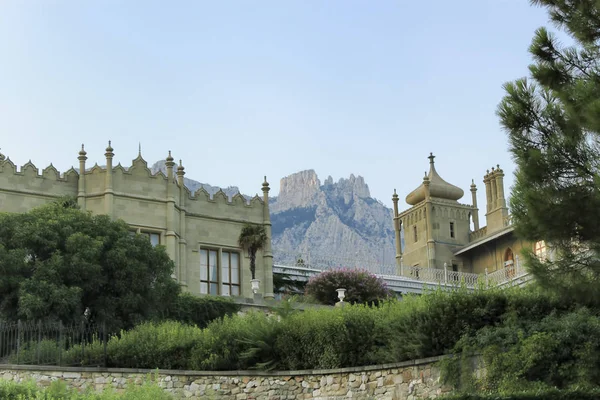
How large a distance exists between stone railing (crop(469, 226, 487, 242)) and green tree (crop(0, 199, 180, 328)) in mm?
30649

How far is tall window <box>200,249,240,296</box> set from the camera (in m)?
39.4

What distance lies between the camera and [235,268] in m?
40.4

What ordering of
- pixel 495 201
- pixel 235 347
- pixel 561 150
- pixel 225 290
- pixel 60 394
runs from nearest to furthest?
1. pixel 561 150
2. pixel 60 394
3. pixel 235 347
4. pixel 225 290
5. pixel 495 201

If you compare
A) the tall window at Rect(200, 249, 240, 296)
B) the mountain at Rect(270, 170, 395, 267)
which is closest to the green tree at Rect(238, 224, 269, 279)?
the tall window at Rect(200, 249, 240, 296)

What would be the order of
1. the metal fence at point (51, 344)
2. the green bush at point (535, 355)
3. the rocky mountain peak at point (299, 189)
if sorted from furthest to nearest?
the rocky mountain peak at point (299, 189), the metal fence at point (51, 344), the green bush at point (535, 355)

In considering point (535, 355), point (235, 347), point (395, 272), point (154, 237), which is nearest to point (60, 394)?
point (235, 347)

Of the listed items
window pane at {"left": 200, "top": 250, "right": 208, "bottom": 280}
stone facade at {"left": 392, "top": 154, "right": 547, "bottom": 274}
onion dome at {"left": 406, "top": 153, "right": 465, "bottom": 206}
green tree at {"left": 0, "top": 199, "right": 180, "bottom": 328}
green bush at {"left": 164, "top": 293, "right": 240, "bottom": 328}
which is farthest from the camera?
onion dome at {"left": 406, "top": 153, "right": 465, "bottom": 206}

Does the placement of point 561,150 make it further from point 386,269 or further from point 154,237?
point 386,269

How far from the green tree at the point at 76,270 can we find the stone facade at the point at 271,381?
3.72 m

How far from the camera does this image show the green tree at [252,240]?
40.1 m

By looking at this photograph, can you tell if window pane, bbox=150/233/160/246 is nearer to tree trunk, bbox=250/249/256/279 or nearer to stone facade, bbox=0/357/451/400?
tree trunk, bbox=250/249/256/279

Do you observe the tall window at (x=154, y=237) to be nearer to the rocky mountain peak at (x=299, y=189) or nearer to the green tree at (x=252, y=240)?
the green tree at (x=252, y=240)

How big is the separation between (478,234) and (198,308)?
28.7 meters

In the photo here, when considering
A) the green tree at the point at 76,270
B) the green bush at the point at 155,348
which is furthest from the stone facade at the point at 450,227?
the green bush at the point at 155,348
